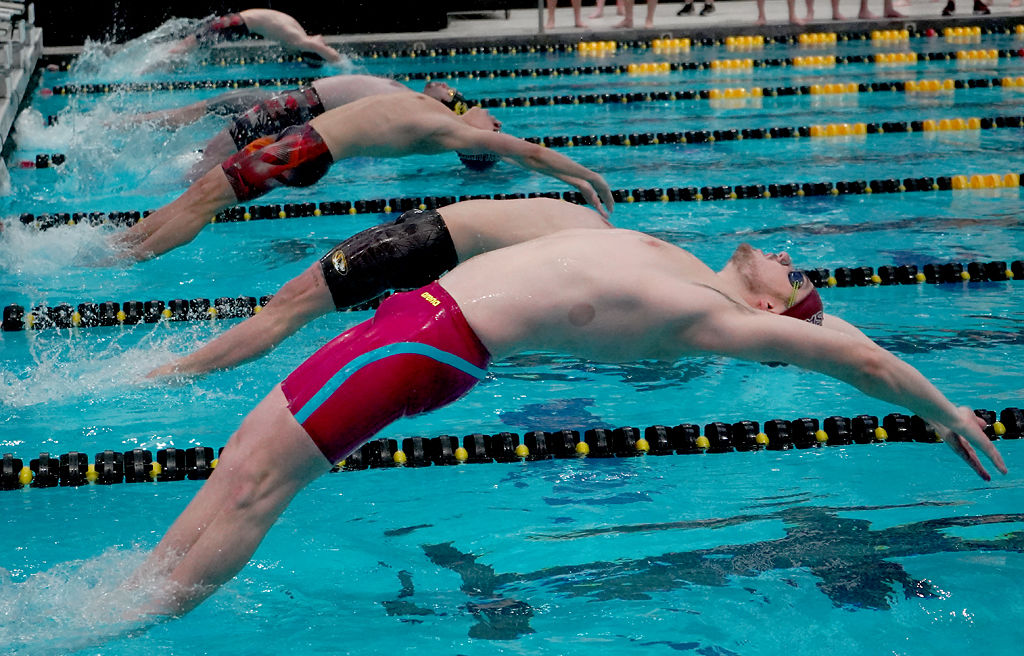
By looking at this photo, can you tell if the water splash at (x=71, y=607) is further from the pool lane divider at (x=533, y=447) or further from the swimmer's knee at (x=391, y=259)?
the swimmer's knee at (x=391, y=259)

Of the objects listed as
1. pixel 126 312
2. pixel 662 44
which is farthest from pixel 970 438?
pixel 662 44

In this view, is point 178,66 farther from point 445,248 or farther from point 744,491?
point 744,491

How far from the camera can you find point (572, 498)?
3.42 meters

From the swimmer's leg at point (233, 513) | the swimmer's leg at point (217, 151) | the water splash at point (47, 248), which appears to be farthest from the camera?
the swimmer's leg at point (217, 151)

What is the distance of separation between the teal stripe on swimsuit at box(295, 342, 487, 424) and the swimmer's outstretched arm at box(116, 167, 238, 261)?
2.35m

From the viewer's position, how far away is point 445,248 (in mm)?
3654

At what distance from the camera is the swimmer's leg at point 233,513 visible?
2557 millimetres

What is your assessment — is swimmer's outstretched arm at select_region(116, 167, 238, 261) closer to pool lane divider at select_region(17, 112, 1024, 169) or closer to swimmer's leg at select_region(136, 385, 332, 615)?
swimmer's leg at select_region(136, 385, 332, 615)

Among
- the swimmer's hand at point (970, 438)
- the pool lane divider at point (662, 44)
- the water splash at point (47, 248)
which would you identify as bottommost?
the swimmer's hand at point (970, 438)

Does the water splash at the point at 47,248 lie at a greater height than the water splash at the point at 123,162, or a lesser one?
lesser

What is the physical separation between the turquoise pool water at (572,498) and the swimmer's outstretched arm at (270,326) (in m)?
0.19

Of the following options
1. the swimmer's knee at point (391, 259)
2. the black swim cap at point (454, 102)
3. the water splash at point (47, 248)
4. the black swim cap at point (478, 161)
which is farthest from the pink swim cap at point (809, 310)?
the black swim cap at point (478, 161)

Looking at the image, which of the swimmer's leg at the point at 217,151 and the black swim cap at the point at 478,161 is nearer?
the swimmer's leg at the point at 217,151

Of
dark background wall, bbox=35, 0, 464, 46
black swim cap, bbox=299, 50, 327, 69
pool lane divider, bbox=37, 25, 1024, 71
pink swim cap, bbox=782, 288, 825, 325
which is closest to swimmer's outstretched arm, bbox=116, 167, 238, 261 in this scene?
pink swim cap, bbox=782, 288, 825, 325
